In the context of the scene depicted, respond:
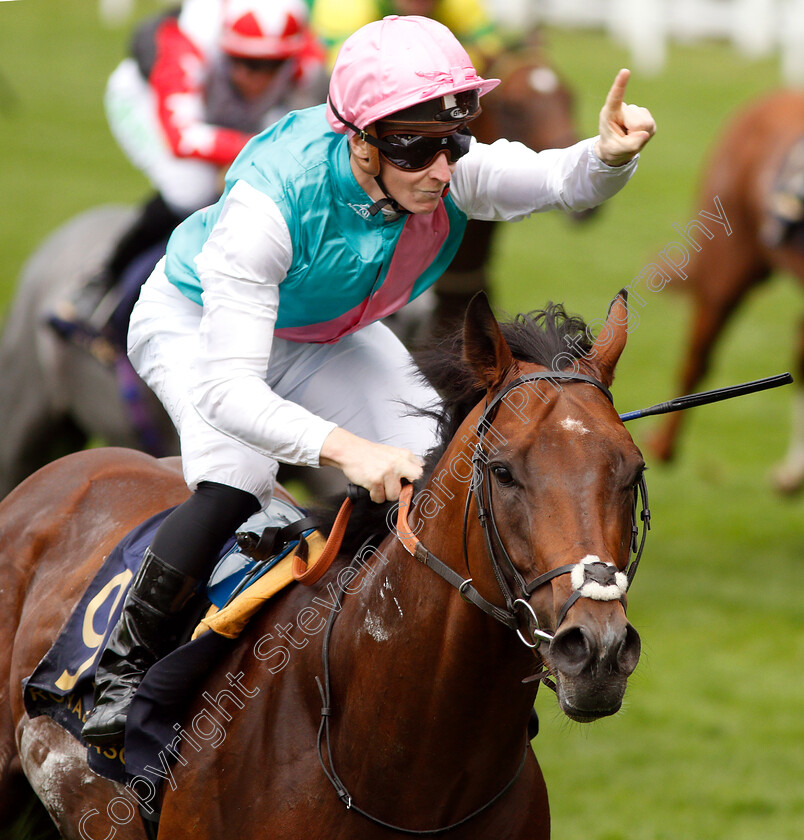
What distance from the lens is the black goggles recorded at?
285 centimetres

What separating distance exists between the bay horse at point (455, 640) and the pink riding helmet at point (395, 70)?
0.54 meters

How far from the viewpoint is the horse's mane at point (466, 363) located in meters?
2.68

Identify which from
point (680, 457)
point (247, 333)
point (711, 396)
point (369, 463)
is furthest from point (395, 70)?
point (680, 457)

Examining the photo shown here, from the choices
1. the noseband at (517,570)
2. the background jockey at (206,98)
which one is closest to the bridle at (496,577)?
the noseband at (517,570)

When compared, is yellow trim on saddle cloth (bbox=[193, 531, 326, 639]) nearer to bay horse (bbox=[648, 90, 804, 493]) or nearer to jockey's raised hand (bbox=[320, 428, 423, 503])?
jockey's raised hand (bbox=[320, 428, 423, 503])

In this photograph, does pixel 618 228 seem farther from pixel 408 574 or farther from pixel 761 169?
pixel 408 574

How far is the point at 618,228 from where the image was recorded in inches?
685

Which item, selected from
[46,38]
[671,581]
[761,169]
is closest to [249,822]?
[671,581]

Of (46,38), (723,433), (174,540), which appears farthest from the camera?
(46,38)

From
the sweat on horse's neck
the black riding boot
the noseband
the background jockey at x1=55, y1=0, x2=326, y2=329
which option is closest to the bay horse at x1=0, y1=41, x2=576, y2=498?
the background jockey at x1=55, y1=0, x2=326, y2=329

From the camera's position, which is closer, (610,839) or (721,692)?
(610,839)

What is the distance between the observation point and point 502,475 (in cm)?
246

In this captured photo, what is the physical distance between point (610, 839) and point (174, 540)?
261cm

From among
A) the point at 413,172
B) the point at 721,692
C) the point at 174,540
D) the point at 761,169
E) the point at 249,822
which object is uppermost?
the point at 413,172
